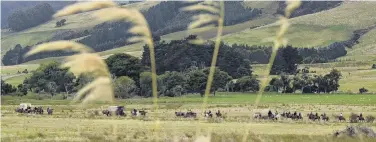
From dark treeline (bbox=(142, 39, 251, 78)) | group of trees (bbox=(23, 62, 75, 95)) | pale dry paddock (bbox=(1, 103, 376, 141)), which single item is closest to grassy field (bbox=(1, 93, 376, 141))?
pale dry paddock (bbox=(1, 103, 376, 141))

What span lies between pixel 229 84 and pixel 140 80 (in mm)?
25694

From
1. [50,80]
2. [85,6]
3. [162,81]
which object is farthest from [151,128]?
[50,80]

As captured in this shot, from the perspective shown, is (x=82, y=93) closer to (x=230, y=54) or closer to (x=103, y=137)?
(x=103, y=137)

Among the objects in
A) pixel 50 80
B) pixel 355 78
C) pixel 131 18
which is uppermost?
pixel 355 78

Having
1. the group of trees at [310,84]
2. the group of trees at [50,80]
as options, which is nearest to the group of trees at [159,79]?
the group of trees at [50,80]

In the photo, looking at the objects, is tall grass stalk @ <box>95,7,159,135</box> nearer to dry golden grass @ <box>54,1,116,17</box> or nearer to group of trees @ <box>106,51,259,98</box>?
dry golden grass @ <box>54,1,116,17</box>

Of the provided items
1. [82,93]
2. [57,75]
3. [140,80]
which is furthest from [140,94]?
[82,93]

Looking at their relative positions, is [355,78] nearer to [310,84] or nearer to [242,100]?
[310,84]

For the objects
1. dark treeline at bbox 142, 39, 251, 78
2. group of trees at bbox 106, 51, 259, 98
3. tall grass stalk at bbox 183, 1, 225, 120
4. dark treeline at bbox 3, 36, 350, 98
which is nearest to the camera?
tall grass stalk at bbox 183, 1, 225, 120

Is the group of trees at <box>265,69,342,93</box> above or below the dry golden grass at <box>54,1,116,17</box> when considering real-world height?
above

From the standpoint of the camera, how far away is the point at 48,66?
130 metres

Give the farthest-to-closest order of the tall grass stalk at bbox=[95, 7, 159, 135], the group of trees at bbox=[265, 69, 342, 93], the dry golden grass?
1. the group of trees at bbox=[265, 69, 342, 93]
2. the dry golden grass
3. the tall grass stalk at bbox=[95, 7, 159, 135]

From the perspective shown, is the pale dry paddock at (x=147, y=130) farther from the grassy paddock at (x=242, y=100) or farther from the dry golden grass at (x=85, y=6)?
the grassy paddock at (x=242, y=100)

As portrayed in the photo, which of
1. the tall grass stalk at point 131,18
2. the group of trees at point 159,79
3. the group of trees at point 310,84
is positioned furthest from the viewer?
the group of trees at point 310,84
